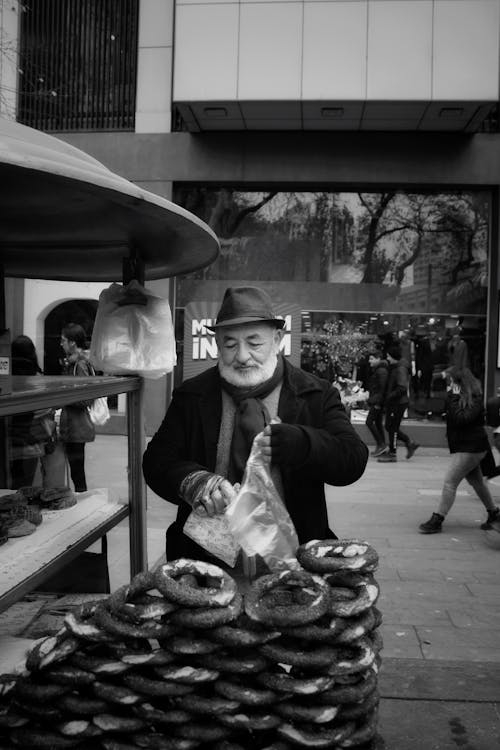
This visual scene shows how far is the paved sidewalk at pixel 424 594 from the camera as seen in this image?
2.38 metres

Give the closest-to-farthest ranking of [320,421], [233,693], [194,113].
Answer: [233,693], [320,421], [194,113]

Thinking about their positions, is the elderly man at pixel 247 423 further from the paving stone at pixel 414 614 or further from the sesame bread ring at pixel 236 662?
the paving stone at pixel 414 614

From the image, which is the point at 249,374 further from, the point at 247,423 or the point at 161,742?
the point at 161,742

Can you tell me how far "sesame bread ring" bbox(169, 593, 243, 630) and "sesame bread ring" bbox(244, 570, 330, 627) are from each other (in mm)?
53

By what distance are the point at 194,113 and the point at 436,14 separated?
4308mm

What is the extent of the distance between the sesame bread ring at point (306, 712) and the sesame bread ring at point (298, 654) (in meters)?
0.09

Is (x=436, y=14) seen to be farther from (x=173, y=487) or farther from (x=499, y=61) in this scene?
(x=173, y=487)

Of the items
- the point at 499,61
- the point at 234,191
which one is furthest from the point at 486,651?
the point at 234,191

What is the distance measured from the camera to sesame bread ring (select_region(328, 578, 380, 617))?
1.69m

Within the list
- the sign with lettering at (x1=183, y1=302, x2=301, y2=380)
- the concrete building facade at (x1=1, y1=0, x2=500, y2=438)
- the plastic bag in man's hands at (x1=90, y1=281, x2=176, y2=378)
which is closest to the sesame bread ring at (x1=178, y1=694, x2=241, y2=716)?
the plastic bag in man's hands at (x1=90, y1=281, x2=176, y2=378)

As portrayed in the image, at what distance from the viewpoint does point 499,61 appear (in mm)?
11383

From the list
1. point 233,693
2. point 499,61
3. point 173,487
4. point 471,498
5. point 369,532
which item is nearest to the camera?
point 233,693

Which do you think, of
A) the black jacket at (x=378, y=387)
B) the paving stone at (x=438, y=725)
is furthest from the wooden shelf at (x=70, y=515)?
the black jacket at (x=378, y=387)

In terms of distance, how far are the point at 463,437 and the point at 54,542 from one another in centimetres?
533
